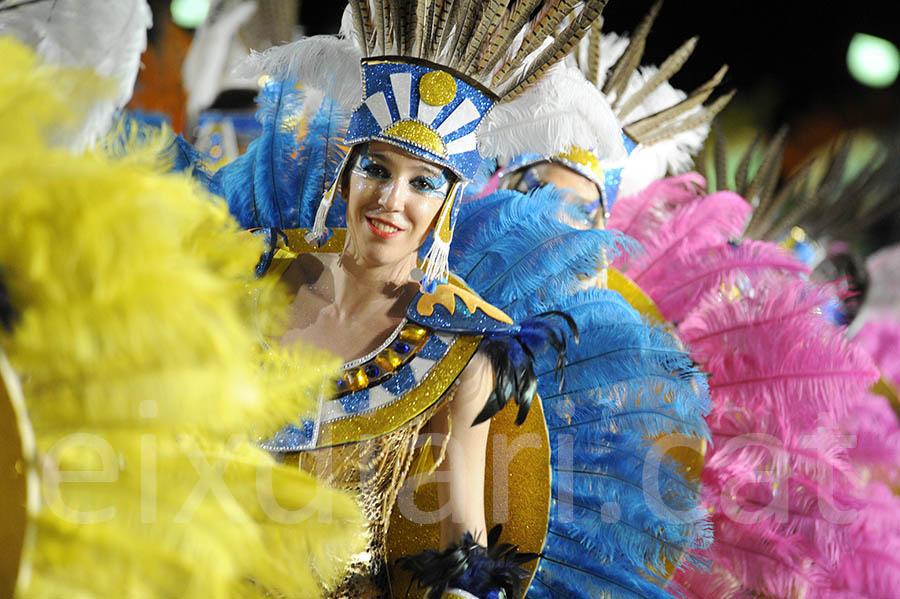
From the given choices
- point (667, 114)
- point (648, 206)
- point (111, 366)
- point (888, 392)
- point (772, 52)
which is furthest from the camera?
point (772, 52)

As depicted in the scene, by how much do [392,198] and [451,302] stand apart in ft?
0.79

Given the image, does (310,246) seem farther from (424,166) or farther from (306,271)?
(424,166)

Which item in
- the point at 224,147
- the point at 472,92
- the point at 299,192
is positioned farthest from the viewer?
the point at 224,147

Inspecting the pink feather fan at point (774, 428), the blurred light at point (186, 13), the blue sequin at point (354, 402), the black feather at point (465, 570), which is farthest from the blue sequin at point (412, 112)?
the blurred light at point (186, 13)

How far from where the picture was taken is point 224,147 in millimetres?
4051

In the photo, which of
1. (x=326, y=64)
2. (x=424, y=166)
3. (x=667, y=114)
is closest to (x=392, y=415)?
(x=424, y=166)

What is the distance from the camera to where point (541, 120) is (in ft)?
6.31

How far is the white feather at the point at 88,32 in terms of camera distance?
1979 millimetres

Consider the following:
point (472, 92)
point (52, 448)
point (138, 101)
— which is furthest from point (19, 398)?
point (138, 101)

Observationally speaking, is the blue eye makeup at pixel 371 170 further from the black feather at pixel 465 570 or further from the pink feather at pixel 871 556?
the pink feather at pixel 871 556

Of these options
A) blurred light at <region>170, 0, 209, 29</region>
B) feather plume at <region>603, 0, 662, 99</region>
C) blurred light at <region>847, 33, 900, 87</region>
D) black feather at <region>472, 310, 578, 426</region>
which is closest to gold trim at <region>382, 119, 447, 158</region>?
black feather at <region>472, 310, 578, 426</region>

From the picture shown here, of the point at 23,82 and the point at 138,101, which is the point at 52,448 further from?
the point at 138,101

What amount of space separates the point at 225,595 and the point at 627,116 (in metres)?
2.40

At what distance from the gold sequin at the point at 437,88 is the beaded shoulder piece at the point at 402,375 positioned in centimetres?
36
